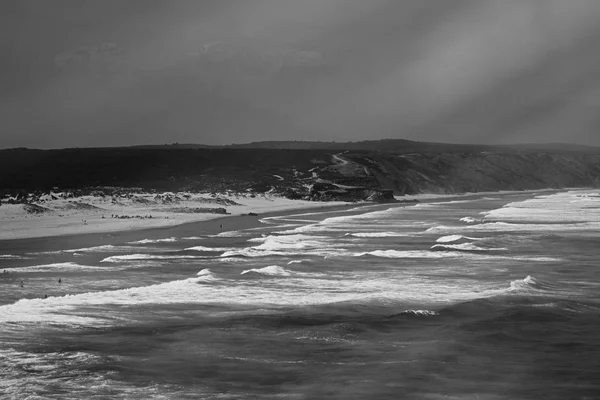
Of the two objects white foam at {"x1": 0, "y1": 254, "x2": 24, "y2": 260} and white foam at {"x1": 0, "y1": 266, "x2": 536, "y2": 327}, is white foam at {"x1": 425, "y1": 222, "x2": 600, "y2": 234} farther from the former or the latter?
white foam at {"x1": 0, "y1": 254, "x2": 24, "y2": 260}

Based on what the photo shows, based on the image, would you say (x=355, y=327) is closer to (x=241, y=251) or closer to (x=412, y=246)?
(x=241, y=251)

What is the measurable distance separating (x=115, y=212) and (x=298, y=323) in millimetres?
49504

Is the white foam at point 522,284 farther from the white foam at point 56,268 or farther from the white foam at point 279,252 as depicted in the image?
the white foam at point 56,268

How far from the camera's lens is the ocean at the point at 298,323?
14.1m

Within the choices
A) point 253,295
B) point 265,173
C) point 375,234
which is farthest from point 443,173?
point 253,295

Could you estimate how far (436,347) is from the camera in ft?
55.8

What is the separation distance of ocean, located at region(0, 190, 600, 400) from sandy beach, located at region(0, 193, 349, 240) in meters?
11.4

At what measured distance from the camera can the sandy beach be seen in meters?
49.5

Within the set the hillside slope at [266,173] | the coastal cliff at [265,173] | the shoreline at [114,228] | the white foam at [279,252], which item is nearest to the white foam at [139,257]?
the white foam at [279,252]

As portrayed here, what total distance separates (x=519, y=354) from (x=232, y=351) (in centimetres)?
606

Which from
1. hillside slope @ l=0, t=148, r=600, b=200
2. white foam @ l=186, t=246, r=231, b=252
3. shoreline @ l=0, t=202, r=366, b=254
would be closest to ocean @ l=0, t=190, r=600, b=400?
white foam @ l=186, t=246, r=231, b=252

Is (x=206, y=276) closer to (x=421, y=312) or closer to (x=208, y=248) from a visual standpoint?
(x=421, y=312)

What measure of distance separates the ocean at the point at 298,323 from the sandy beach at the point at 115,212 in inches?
447

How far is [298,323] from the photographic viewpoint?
19.6 meters
